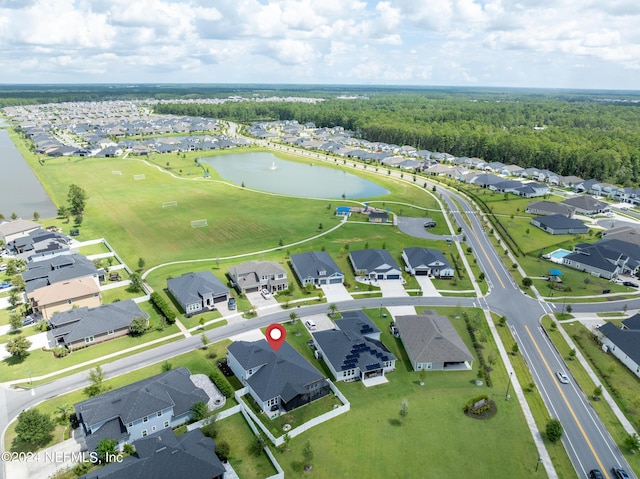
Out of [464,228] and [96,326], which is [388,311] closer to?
[96,326]

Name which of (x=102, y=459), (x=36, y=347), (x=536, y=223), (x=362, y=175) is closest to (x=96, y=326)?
(x=36, y=347)

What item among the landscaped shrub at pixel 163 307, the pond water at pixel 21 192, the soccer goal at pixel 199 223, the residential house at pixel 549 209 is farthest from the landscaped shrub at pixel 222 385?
the residential house at pixel 549 209

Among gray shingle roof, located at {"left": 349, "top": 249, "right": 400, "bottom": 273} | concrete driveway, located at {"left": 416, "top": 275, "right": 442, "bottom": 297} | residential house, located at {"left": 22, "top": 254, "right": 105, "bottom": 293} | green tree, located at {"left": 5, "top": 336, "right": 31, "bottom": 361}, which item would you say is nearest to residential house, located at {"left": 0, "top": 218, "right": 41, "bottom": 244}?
residential house, located at {"left": 22, "top": 254, "right": 105, "bottom": 293}

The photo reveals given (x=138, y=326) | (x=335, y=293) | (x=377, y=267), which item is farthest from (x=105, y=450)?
(x=377, y=267)

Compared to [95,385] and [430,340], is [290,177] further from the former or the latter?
[95,385]

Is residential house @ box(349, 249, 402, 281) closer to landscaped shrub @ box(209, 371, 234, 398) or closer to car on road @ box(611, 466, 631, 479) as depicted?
landscaped shrub @ box(209, 371, 234, 398)

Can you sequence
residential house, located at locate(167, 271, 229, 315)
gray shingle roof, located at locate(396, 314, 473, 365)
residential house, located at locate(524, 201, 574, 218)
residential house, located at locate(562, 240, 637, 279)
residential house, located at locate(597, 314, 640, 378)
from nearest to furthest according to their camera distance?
gray shingle roof, located at locate(396, 314, 473, 365), residential house, located at locate(597, 314, 640, 378), residential house, located at locate(167, 271, 229, 315), residential house, located at locate(562, 240, 637, 279), residential house, located at locate(524, 201, 574, 218)

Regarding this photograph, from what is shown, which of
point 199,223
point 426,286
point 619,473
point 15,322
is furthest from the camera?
point 199,223
